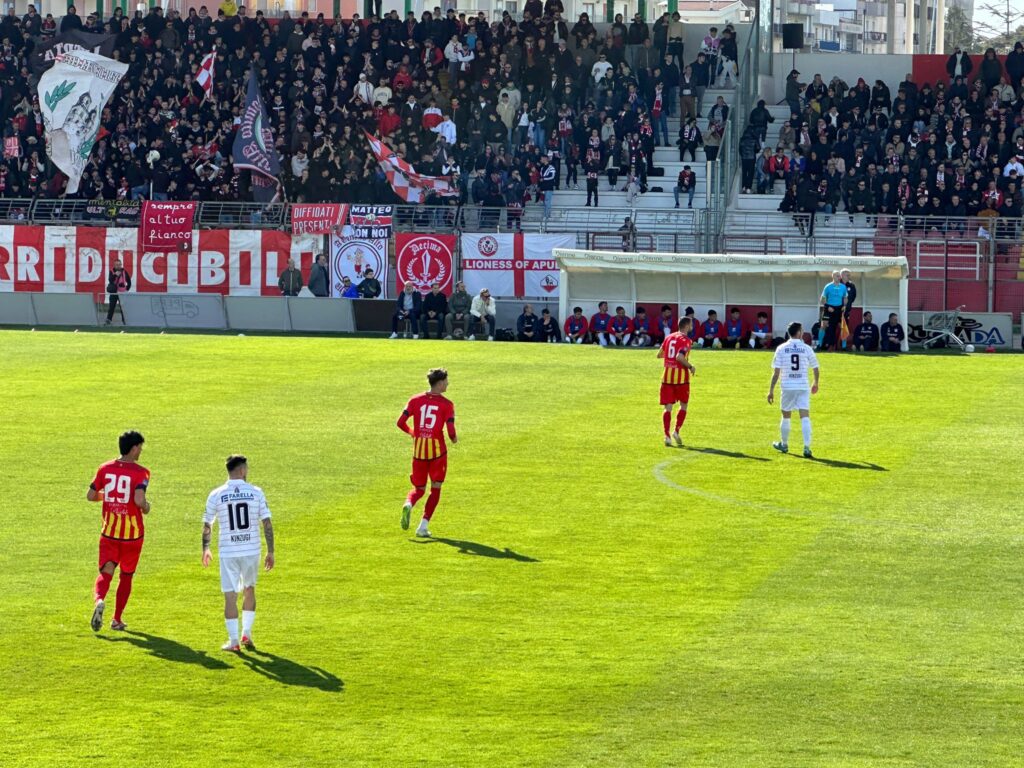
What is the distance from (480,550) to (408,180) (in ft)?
106

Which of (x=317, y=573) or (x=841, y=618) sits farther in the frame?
(x=317, y=573)

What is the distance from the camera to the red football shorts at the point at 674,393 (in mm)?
25703

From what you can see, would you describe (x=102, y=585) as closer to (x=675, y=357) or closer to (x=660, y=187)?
(x=675, y=357)

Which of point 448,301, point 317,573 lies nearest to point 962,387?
point 448,301

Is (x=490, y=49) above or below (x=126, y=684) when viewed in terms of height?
above

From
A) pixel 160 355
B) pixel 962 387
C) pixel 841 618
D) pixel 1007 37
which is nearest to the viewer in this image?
pixel 841 618

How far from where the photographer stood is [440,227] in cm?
4650

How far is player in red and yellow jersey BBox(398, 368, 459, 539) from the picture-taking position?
60.3ft

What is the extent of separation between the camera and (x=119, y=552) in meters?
Answer: 14.7

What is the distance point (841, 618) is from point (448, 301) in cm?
2979

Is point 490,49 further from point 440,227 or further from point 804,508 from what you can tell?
point 804,508

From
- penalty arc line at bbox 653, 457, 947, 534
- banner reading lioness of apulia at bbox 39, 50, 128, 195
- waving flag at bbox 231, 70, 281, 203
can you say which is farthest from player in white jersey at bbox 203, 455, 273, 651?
banner reading lioness of apulia at bbox 39, 50, 128, 195

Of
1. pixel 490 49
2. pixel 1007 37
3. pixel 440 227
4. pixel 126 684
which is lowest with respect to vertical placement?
pixel 126 684

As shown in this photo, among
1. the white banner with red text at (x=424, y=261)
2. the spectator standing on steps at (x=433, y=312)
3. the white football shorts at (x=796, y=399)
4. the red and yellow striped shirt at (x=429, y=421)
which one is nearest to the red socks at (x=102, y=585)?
the red and yellow striped shirt at (x=429, y=421)
